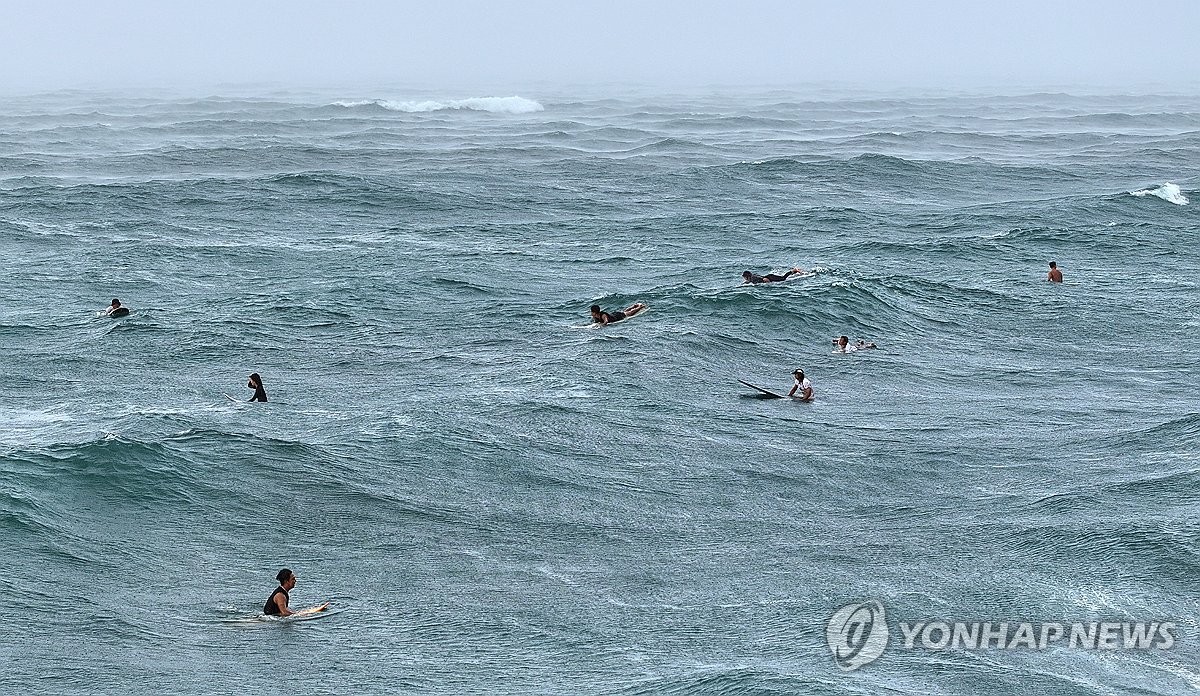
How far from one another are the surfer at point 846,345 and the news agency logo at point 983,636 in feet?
57.6

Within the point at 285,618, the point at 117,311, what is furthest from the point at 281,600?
the point at 117,311

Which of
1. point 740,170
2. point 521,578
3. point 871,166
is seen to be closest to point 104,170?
point 740,170

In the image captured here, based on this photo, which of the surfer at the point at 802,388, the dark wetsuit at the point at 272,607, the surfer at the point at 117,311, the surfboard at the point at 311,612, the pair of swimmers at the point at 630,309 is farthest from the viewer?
the surfer at the point at 117,311

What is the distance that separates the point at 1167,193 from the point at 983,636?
173 ft

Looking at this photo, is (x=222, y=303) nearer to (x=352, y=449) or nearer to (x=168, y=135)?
(x=352, y=449)

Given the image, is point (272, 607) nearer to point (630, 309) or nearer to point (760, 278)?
point (630, 309)

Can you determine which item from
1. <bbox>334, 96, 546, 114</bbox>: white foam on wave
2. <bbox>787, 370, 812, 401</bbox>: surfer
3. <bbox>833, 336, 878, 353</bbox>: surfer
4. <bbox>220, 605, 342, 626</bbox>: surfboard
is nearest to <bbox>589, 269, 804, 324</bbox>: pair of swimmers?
<bbox>833, 336, 878, 353</bbox>: surfer

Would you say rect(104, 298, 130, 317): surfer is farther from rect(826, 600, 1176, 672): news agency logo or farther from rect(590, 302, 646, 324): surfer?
rect(826, 600, 1176, 672): news agency logo

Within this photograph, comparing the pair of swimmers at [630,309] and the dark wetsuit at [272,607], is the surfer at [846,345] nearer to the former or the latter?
the pair of swimmers at [630,309]

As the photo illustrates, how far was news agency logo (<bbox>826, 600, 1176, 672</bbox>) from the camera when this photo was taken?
831 inches

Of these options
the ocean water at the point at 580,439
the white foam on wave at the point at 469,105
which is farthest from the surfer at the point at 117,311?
the white foam on wave at the point at 469,105

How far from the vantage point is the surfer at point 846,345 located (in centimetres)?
3934

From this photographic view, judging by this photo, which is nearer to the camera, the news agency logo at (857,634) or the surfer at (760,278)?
the news agency logo at (857,634)

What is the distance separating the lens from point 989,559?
2473cm
